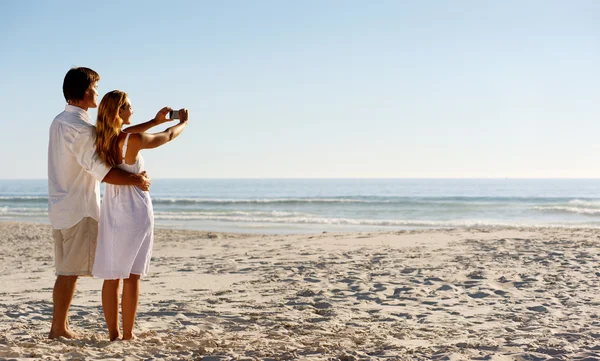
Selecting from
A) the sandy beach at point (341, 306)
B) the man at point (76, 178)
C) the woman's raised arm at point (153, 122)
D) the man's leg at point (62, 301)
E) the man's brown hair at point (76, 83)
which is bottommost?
the sandy beach at point (341, 306)

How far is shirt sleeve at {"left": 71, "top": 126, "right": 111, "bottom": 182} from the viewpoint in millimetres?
3566

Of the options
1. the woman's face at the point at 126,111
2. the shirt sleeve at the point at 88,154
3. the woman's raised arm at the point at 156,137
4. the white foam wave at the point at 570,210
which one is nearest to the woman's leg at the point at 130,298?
the shirt sleeve at the point at 88,154

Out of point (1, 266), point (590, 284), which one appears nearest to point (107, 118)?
point (590, 284)

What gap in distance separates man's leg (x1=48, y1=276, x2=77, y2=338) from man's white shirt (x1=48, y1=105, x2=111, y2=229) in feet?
1.29

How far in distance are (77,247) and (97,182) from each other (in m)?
0.43

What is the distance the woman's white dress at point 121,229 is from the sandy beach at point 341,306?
1.79ft

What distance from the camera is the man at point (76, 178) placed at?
3.63m

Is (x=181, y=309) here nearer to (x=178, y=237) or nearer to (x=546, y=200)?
(x=178, y=237)

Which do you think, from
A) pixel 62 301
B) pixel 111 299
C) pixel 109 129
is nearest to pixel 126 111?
pixel 109 129

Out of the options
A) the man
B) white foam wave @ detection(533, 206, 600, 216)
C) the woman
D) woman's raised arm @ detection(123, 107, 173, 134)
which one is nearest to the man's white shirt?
the man

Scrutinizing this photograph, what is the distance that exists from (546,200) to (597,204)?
4.79 m

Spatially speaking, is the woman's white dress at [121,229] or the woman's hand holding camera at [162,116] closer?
the woman's white dress at [121,229]

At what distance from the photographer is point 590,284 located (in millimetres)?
6531

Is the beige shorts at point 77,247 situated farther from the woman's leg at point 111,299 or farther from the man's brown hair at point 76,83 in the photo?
the man's brown hair at point 76,83
